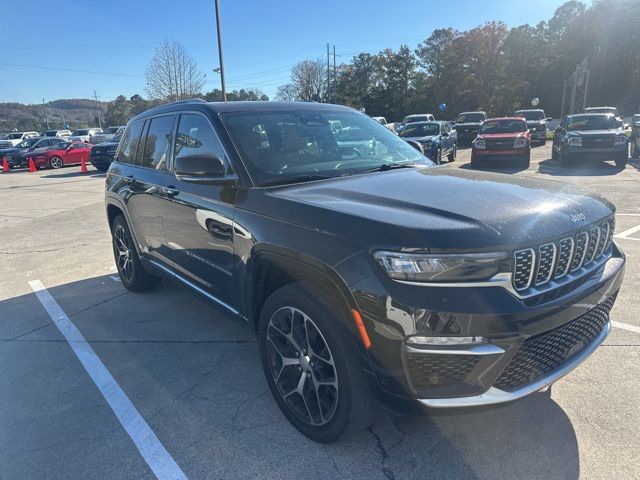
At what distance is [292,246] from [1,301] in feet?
15.2

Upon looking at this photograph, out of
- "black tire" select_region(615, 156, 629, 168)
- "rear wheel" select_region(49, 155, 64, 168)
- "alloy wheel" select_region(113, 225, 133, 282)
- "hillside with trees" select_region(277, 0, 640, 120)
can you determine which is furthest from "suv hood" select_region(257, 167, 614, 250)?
"hillside with trees" select_region(277, 0, 640, 120)

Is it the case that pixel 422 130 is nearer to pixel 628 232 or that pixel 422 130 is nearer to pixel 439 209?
pixel 628 232

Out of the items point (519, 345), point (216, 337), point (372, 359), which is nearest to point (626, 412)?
point (519, 345)

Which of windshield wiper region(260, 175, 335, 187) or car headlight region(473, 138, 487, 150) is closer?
windshield wiper region(260, 175, 335, 187)

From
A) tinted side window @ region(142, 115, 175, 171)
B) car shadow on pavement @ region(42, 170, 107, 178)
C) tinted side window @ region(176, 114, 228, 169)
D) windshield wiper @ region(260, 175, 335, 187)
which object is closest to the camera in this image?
windshield wiper @ region(260, 175, 335, 187)

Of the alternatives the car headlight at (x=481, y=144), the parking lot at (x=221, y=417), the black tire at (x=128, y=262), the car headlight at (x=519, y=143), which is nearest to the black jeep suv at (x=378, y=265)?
the parking lot at (x=221, y=417)

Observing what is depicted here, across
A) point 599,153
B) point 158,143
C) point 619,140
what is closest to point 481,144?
point 599,153

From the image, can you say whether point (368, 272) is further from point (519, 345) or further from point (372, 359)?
point (519, 345)

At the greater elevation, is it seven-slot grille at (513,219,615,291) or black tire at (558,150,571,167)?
seven-slot grille at (513,219,615,291)

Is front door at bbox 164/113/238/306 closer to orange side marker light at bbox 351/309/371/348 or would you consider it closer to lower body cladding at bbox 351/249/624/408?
orange side marker light at bbox 351/309/371/348

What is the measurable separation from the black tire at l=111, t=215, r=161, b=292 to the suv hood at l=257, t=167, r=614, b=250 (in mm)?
2814

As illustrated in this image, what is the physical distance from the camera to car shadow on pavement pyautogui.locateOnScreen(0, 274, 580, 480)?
2521mm

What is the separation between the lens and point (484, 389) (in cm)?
215

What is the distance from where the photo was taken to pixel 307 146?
11.4 feet
